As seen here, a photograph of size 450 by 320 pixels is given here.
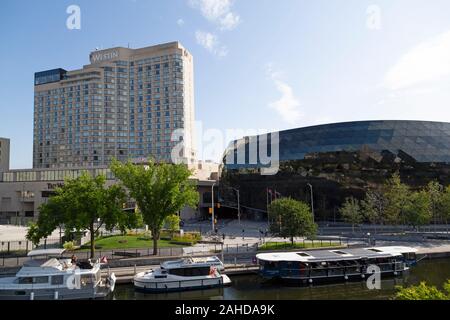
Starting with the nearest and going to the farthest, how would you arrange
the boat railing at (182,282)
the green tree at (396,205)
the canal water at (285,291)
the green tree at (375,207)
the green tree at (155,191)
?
the canal water at (285,291)
the boat railing at (182,282)
the green tree at (155,191)
the green tree at (396,205)
the green tree at (375,207)

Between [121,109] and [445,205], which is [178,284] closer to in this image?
[445,205]

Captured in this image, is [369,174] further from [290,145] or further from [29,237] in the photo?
[29,237]

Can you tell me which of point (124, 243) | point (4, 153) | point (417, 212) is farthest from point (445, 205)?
point (4, 153)

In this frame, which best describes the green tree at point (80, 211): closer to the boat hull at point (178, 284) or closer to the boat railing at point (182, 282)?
the boat hull at point (178, 284)

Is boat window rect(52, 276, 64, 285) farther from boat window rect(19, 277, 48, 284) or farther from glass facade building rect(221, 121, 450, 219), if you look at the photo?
glass facade building rect(221, 121, 450, 219)

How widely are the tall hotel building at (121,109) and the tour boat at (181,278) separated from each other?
110 m

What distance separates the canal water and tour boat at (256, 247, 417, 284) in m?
0.84

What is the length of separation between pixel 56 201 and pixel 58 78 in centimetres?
13383

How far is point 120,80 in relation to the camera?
147500 mm

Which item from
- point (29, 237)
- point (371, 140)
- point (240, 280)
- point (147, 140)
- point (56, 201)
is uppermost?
point (147, 140)

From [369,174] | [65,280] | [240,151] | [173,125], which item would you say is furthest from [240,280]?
[173,125]

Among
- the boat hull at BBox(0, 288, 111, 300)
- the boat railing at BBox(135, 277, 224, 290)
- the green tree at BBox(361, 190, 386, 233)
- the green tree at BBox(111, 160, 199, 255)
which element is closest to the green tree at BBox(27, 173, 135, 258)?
the green tree at BBox(111, 160, 199, 255)

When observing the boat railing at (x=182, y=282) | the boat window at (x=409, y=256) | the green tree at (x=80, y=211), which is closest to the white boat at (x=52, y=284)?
the boat railing at (x=182, y=282)

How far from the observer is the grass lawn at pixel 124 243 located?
44.7 m
